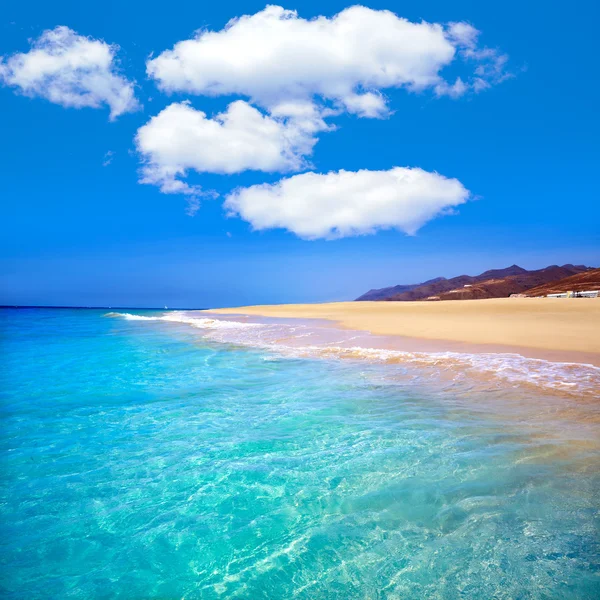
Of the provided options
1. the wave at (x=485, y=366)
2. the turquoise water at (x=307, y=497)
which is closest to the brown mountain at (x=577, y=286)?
the wave at (x=485, y=366)

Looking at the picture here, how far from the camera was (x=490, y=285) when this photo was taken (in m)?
99.2

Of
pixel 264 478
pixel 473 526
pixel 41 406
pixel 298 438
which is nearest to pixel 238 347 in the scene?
pixel 41 406

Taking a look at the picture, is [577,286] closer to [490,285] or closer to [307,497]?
[490,285]

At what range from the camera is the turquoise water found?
8.77ft

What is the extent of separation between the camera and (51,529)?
3.37 meters

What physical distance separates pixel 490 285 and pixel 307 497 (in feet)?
355

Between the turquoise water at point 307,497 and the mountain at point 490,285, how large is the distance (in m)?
90.8

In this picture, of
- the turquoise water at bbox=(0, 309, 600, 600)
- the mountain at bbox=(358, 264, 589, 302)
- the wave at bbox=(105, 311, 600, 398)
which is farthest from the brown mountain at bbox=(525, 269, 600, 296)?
the turquoise water at bbox=(0, 309, 600, 600)

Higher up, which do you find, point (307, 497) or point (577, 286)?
point (577, 286)

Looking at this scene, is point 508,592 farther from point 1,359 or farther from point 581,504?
point 1,359

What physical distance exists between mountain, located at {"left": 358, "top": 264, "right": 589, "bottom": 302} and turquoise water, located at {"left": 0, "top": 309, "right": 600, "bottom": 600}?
90848mm

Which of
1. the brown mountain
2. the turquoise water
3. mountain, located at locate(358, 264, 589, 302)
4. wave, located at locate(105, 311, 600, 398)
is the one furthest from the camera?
mountain, located at locate(358, 264, 589, 302)

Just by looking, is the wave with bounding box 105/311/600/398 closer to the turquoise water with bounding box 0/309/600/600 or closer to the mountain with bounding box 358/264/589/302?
the turquoise water with bounding box 0/309/600/600

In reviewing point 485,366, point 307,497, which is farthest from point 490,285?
point 307,497
